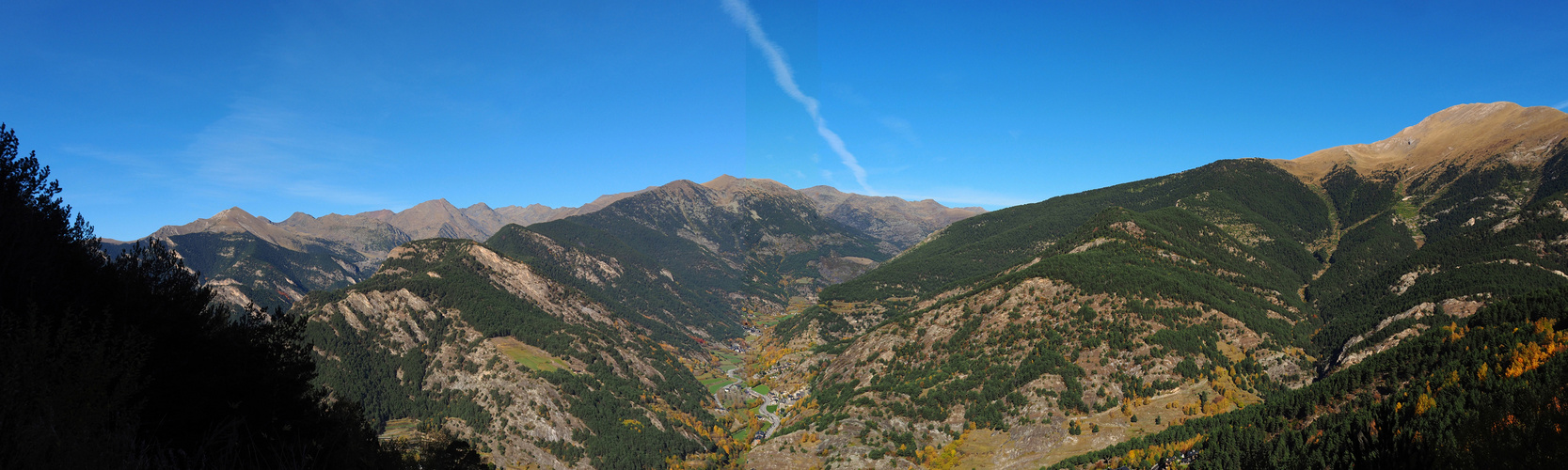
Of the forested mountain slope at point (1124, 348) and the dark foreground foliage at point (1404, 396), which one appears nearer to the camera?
the dark foreground foliage at point (1404, 396)

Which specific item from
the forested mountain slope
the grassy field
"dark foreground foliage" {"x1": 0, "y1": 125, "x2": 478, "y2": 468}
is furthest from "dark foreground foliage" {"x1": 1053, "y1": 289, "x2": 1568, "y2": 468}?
the grassy field

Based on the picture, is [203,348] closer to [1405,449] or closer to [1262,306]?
[1405,449]

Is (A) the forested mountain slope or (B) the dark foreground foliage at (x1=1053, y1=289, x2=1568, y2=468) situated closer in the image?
(B) the dark foreground foliage at (x1=1053, y1=289, x2=1568, y2=468)

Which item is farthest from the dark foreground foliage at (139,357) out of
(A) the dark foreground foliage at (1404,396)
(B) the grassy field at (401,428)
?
(B) the grassy field at (401,428)

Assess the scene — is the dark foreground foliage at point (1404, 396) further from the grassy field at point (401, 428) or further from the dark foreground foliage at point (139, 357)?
the grassy field at point (401, 428)

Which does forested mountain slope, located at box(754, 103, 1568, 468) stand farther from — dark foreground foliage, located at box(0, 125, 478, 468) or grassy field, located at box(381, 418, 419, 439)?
dark foreground foliage, located at box(0, 125, 478, 468)

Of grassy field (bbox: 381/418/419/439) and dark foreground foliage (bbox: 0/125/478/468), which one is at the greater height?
dark foreground foliage (bbox: 0/125/478/468)

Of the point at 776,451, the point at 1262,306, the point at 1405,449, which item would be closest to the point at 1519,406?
the point at 1405,449

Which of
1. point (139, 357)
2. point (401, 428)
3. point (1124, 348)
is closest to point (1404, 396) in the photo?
point (1124, 348)

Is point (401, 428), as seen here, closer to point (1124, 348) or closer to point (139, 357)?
point (139, 357)
